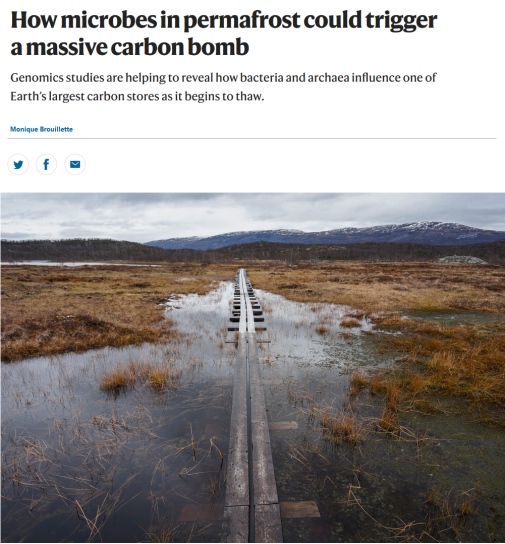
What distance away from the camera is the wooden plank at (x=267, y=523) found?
125 inches

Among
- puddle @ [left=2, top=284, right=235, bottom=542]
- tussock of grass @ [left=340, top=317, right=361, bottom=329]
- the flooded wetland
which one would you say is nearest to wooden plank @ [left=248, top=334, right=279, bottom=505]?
the flooded wetland

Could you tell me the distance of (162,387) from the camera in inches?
276

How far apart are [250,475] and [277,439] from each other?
104 centimetres

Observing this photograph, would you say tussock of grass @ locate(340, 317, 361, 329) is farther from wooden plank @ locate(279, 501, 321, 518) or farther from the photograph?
wooden plank @ locate(279, 501, 321, 518)

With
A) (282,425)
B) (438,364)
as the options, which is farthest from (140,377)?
(438,364)

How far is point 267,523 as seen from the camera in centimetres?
332

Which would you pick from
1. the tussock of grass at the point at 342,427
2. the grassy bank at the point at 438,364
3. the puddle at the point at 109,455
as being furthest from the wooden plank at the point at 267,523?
the grassy bank at the point at 438,364

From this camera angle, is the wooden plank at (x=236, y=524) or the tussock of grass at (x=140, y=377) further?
the tussock of grass at (x=140, y=377)

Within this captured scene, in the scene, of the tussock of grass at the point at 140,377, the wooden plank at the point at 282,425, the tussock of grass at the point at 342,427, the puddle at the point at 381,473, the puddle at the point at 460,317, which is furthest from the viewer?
the puddle at the point at 460,317

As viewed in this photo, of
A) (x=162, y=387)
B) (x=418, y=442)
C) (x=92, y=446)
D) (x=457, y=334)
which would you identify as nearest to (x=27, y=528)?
(x=92, y=446)

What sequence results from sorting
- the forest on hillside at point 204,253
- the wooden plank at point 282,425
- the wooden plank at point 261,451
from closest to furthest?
the wooden plank at point 261,451
the wooden plank at point 282,425
the forest on hillside at point 204,253

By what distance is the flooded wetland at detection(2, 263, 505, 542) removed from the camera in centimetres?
361

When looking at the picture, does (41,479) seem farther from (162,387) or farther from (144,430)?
(162,387)

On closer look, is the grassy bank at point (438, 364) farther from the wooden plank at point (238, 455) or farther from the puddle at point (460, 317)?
the wooden plank at point (238, 455)
